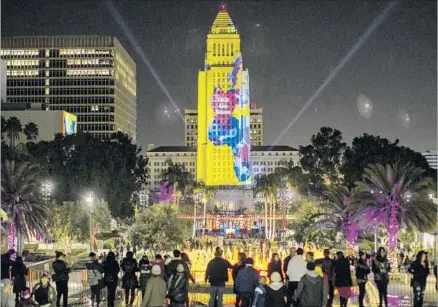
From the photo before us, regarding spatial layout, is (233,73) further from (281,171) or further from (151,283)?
(151,283)

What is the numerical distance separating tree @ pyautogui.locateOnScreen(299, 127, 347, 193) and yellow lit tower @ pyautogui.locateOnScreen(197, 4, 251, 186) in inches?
3302

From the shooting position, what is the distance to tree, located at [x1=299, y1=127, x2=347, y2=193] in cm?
8275

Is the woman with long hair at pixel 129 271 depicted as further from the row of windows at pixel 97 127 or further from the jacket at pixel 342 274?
the row of windows at pixel 97 127

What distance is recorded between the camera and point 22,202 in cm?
4009

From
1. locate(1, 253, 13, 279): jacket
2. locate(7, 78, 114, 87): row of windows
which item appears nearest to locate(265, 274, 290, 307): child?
locate(1, 253, 13, 279): jacket

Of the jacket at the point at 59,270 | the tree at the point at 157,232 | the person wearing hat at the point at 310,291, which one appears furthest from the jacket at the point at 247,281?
the tree at the point at 157,232

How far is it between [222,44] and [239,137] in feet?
79.4

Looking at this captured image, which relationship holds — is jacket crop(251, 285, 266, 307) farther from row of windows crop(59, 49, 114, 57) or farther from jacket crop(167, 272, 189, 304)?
row of windows crop(59, 49, 114, 57)

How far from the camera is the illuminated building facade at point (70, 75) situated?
16962 centimetres

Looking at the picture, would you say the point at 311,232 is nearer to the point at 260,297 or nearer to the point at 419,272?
the point at 419,272

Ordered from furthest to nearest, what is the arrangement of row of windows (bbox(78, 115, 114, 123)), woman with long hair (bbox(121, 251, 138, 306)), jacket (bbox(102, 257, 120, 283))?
row of windows (bbox(78, 115, 114, 123)) < woman with long hair (bbox(121, 251, 138, 306)) < jacket (bbox(102, 257, 120, 283))

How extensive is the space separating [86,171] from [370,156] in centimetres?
2674

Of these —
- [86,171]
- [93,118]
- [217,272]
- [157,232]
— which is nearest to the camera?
[217,272]

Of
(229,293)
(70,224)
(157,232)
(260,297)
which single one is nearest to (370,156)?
(157,232)
